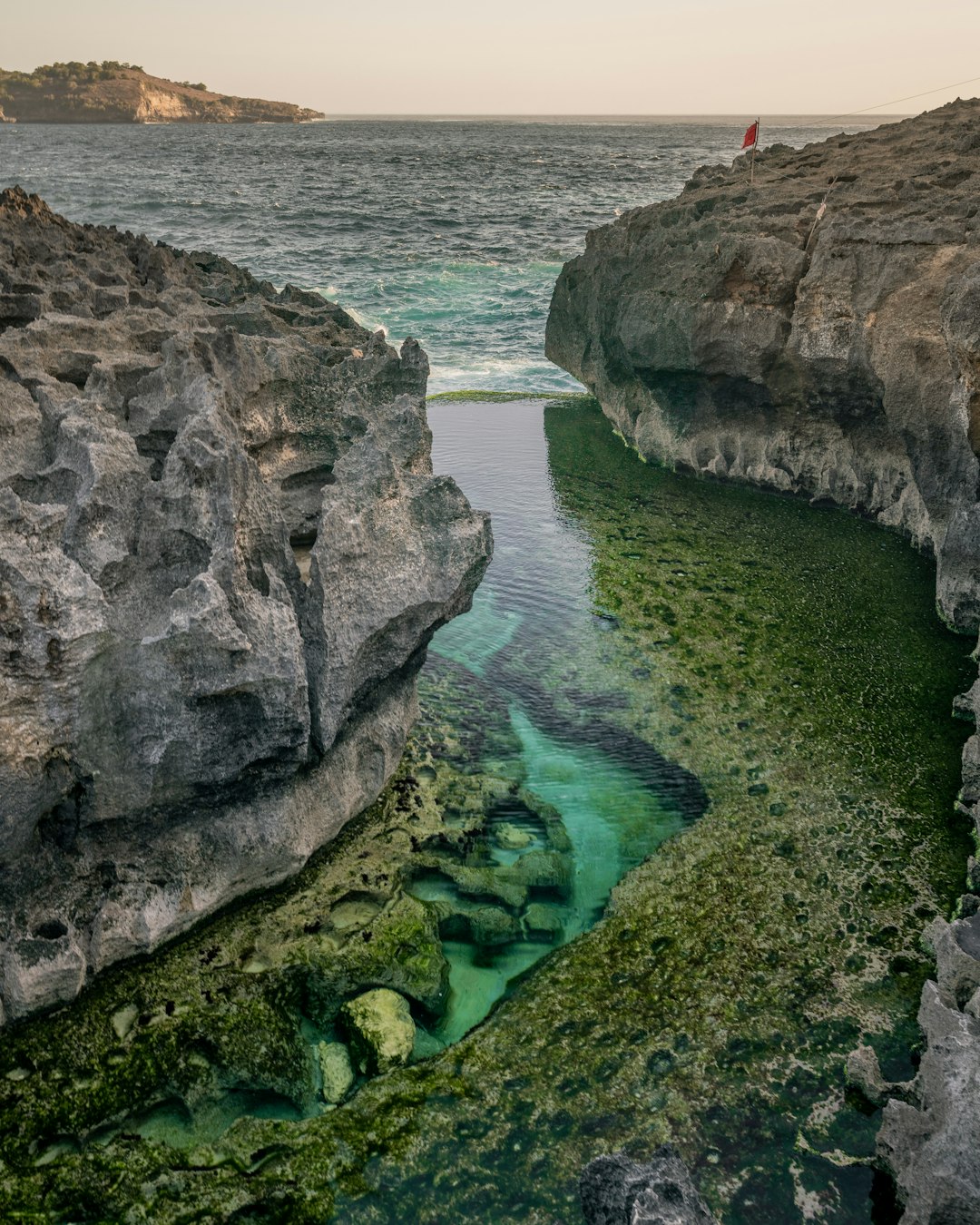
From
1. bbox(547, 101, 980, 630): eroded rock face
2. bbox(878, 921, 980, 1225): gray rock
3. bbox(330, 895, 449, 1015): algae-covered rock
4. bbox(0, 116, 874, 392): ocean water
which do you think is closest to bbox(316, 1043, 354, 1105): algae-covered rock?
bbox(330, 895, 449, 1015): algae-covered rock

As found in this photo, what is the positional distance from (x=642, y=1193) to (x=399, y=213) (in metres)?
56.0

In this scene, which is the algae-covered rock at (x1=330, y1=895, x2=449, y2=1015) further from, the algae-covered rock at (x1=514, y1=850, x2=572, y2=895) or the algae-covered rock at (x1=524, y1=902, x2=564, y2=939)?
the algae-covered rock at (x1=514, y1=850, x2=572, y2=895)

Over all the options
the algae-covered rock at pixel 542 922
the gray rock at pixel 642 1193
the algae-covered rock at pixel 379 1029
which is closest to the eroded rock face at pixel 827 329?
the algae-covered rock at pixel 542 922

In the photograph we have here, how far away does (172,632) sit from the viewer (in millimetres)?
5793

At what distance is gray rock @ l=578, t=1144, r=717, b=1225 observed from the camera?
380 cm

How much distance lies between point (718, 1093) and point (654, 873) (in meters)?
2.11

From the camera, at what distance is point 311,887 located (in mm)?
6961

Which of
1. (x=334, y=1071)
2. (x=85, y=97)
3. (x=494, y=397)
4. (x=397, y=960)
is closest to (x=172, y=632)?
(x=397, y=960)

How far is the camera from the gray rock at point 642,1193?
12.5 feet

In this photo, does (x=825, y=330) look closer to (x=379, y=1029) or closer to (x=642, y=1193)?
(x=379, y=1029)

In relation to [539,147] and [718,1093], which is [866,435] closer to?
[718,1093]

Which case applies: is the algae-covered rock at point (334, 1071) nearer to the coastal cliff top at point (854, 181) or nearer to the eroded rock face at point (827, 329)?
the eroded rock face at point (827, 329)

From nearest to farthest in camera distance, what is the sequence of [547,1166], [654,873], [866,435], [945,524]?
[547,1166]
[654,873]
[945,524]
[866,435]

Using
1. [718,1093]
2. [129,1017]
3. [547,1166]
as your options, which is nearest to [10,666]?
[129,1017]
